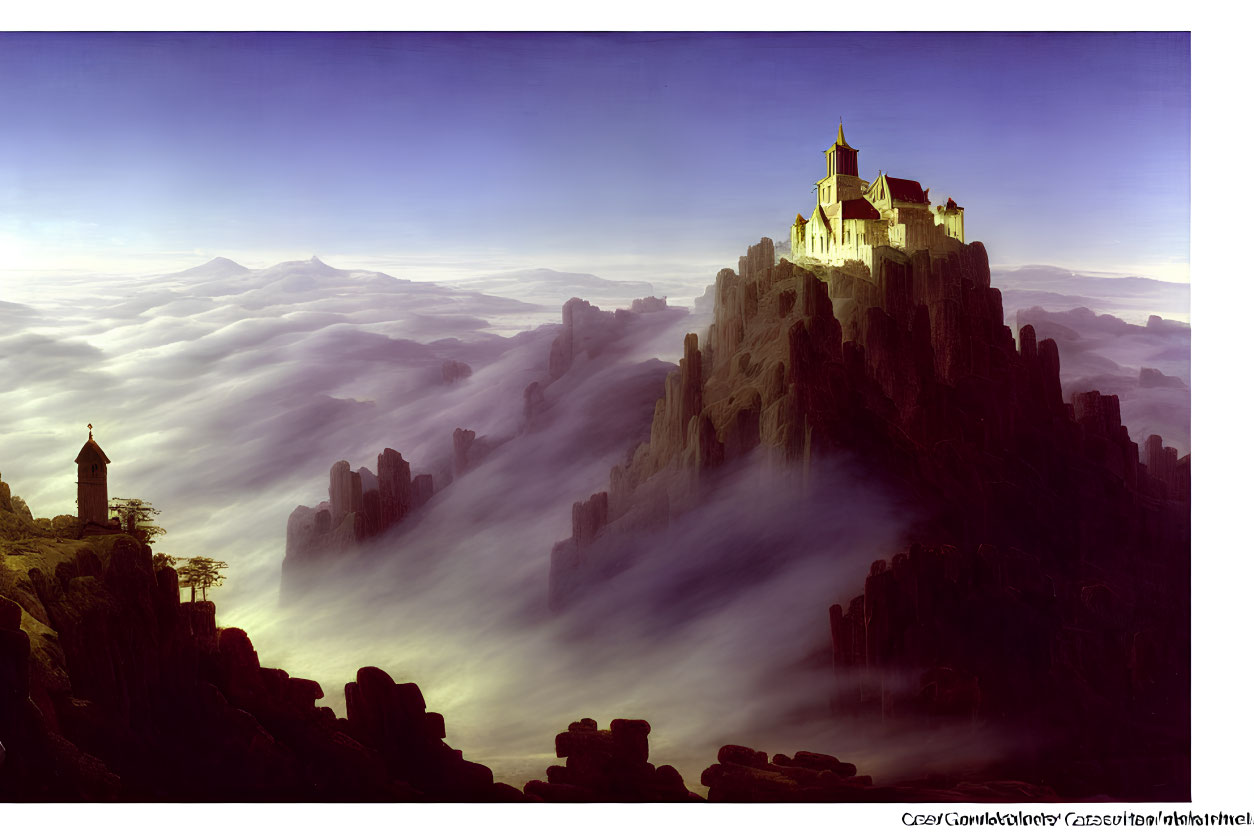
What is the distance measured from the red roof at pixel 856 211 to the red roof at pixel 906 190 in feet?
0.60

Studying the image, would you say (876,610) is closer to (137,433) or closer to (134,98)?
(137,433)

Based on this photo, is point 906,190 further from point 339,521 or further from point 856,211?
point 339,521

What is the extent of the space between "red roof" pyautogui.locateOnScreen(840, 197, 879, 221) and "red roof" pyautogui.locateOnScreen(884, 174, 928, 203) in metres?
0.18

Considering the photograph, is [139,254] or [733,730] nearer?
[733,730]

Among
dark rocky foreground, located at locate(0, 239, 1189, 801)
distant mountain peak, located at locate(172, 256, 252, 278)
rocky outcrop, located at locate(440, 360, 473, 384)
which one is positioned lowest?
dark rocky foreground, located at locate(0, 239, 1189, 801)

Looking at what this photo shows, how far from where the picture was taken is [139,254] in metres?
6.05

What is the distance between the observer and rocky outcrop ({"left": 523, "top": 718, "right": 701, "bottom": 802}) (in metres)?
5.56

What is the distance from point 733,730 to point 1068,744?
2.14 m

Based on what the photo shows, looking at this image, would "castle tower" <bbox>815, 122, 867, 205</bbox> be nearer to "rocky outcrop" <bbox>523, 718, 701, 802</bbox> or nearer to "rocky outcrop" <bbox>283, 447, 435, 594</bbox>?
"rocky outcrop" <bbox>283, 447, 435, 594</bbox>

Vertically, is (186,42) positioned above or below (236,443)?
above

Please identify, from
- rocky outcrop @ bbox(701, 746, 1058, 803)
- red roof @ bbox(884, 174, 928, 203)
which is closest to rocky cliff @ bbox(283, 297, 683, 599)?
red roof @ bbox(884, 174, 928, 203)

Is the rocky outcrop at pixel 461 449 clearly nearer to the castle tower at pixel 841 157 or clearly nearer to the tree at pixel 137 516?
the tree at pixel 137 516

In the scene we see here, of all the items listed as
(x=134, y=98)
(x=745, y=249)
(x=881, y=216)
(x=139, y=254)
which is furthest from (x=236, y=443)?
(x=881, y=216)
